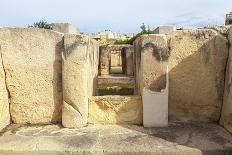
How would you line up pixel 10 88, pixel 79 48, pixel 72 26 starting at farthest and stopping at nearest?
pixel 72 26 → pixel 10 88 → pixel 79 48

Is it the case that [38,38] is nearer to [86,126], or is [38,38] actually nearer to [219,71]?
[86,126]

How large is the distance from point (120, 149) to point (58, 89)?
4.27 ft

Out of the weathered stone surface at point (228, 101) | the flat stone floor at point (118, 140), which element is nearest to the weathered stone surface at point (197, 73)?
the weathered stone surface at point (228, 101)

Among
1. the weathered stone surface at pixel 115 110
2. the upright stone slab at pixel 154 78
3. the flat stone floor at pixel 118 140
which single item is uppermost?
the upright stone slab at pixel 154 78

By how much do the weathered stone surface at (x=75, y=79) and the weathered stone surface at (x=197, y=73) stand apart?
1.14 meters

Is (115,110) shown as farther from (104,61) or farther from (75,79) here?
(104,61)

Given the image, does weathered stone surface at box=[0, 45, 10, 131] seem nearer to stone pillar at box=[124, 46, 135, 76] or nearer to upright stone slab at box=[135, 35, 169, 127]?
upright stone slab at box=[135, 35, 169, 127]

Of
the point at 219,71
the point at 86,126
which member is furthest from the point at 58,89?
the point at 219,71

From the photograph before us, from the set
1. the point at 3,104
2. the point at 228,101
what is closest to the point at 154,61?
the point at 228,101

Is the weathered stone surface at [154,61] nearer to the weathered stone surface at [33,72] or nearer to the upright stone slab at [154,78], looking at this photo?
the upright stone slab at [154,78]

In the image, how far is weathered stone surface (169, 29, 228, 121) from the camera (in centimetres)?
379

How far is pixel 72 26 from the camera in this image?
25.2ft

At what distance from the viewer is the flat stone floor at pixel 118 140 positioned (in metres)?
3.01

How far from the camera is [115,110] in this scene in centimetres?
390
